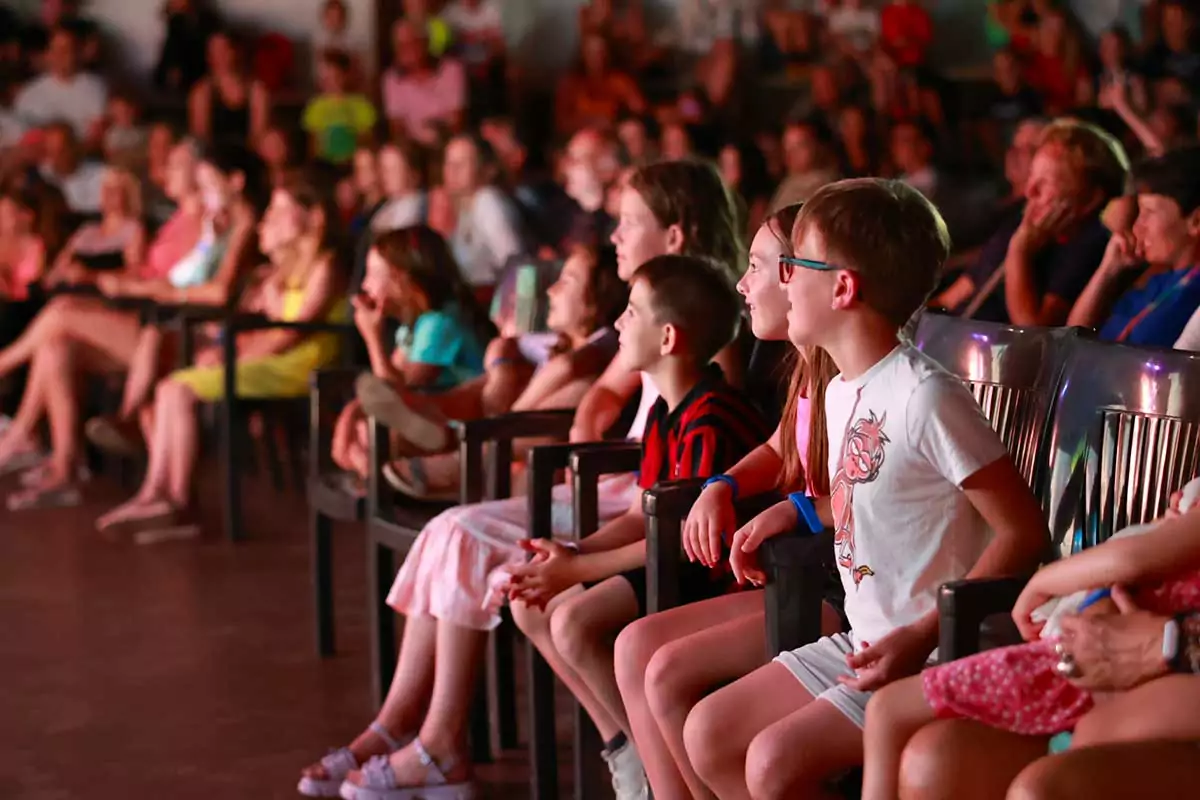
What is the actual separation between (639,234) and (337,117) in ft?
18.3

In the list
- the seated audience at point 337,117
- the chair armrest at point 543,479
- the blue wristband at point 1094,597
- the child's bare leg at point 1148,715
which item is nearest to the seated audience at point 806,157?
the seated audience at point 337,117

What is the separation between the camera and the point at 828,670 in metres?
1.93

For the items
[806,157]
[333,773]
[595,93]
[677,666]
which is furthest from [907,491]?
[595,93]

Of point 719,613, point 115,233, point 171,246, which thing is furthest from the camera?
point 115,233

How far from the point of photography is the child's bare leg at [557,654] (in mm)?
2484

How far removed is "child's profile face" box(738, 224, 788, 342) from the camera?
7.10ft

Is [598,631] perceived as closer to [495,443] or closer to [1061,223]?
[495,443]

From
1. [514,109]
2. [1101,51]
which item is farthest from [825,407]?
[514,109]

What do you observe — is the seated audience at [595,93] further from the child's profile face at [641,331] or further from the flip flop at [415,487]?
the child's profile face at [641,331]

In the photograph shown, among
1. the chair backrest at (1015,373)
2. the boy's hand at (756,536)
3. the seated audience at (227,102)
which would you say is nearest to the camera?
the boy's hand at (756,536)

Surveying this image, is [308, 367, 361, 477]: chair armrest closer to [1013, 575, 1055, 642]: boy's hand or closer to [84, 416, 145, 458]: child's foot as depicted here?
[84, 416, 145, 458]: child's foot

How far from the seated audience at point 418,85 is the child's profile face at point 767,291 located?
5744mm

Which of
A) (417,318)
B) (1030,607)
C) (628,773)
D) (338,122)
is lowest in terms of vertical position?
(628,773)

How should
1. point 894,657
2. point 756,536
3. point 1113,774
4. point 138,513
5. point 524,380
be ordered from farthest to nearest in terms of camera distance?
point 138,513, point 524,380, point 756,536, point 894,657, point 1113,774
